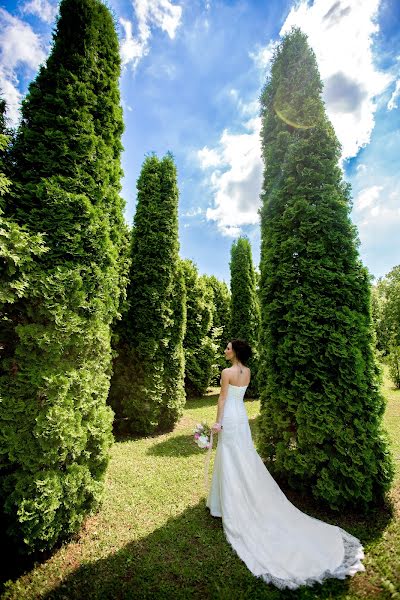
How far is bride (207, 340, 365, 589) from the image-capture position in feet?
10.9

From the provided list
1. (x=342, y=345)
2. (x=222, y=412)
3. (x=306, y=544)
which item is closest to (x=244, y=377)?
(x=222, y=412)

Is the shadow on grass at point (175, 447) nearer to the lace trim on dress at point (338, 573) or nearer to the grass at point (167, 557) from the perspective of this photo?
the grass at point (167, 557)

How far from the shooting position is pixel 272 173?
5.82 m

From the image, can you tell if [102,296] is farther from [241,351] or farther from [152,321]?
[152,321]

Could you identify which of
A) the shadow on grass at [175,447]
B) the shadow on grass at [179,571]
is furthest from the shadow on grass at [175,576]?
the shadow on grass at [175,447]

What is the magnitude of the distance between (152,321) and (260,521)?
6.32m

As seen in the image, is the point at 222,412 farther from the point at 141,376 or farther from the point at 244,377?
the point at 141,376

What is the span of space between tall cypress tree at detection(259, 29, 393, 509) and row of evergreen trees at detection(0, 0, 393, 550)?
2 centimetres

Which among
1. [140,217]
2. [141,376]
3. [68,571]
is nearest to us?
[68,571]

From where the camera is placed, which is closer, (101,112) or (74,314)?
(74,314)

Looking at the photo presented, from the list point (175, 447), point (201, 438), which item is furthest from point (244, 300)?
point (201, 438)

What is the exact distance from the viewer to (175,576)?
3.37 meters

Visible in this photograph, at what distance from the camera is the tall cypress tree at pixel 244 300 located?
16.0 metres

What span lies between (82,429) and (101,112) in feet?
16.6
